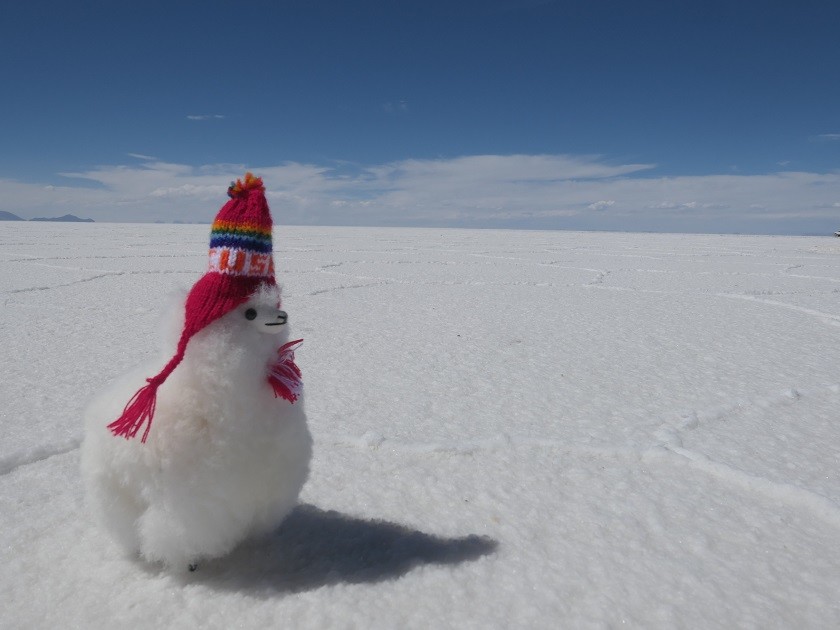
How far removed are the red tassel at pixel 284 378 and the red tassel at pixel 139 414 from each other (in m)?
0.21

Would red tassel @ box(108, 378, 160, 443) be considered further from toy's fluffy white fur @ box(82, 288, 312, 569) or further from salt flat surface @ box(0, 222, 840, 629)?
salt flat surface @ box(0, 222, 840, 629)

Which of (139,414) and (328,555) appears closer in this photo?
(139,414)

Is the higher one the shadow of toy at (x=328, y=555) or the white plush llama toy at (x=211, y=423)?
the white plush llama toy at (x=211, y=423)

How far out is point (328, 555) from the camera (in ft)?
3.93

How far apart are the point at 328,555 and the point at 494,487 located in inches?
18.9

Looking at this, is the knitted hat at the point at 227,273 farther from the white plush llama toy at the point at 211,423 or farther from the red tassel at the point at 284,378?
the red tassel at the point at 284,378

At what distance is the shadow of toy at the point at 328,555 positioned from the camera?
1107mm

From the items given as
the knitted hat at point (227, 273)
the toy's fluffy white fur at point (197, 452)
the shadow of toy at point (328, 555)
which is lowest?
the shadow of toy at point (328, 555)

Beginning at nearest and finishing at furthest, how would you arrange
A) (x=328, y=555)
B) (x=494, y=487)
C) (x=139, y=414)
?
(x=139, y=414)
(x=328, y=555)
(x=494, y=487)

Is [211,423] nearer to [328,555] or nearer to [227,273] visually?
[227,273]

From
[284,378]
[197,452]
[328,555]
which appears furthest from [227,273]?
[328,555]

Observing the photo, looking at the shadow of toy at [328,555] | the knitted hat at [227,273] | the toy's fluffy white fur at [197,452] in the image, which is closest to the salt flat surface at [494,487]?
the shadow of toy at [328,555]

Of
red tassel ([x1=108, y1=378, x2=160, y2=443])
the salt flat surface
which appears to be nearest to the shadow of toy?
the salt flat surface

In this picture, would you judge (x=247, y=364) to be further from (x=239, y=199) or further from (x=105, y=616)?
(x=105, y=616)
